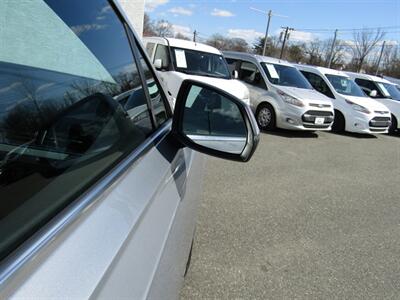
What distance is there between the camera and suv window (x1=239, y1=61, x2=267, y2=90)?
10.7m

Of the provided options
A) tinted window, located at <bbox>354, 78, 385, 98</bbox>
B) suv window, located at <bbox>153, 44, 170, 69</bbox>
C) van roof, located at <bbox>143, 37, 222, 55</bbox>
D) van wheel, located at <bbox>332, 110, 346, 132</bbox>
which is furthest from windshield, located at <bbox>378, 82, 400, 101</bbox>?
suv window, located at <bbox>153, 44, 170, 69</bbox>

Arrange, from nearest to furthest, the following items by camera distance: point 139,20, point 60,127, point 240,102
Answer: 1. point 60,127
2. point 240,102
3. point 139,20

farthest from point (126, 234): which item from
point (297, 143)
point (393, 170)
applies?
point (297, 143)

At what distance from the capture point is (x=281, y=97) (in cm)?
1001

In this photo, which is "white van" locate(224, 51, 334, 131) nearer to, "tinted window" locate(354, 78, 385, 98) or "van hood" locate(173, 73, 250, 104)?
"van hood" locate(173, 73, 250, 104)

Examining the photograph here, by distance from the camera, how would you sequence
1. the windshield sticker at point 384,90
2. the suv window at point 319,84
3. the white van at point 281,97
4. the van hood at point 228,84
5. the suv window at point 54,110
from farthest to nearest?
the windshield sticker at point 384,90 → the suv window at point 319,84 → the white van at point 281,97 → the van hood at point 228,84 → the suv window at point 54,110

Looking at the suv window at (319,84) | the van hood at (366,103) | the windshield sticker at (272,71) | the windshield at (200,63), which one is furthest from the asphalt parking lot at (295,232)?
the suv window at (319,84)

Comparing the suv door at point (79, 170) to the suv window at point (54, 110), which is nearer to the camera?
the suv door at point (79, 170)

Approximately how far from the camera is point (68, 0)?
1.27 meters

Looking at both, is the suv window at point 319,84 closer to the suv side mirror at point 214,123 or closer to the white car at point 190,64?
the white car at point 190,64

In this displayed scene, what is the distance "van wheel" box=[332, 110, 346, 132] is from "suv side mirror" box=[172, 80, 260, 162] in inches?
399

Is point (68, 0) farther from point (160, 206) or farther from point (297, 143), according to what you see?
point (297, 143)

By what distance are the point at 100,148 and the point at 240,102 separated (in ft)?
2.37

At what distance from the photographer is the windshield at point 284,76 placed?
10.7 m
